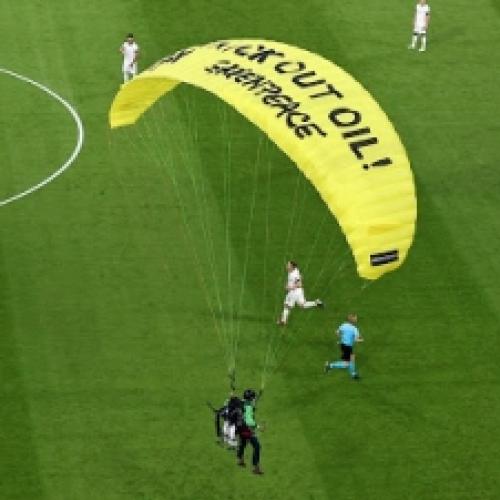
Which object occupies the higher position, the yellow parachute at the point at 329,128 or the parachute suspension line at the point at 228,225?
the yellow parachute at the point at 329,128

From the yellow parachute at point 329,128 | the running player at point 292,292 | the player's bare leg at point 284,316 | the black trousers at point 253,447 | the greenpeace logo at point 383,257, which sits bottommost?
the black trousers at point 253,447

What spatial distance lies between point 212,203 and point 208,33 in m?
10.3

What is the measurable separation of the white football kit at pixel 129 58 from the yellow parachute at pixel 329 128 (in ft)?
43.1

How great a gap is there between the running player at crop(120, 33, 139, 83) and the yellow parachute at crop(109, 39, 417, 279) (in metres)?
13.1

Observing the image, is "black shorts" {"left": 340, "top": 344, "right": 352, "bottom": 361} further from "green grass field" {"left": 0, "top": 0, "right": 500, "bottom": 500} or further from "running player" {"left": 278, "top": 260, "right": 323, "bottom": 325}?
"running player" {"left": 278, "top": 260, "right": 323, "bottom": 325}

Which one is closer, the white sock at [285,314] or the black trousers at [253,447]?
the black trousers at [253,447]

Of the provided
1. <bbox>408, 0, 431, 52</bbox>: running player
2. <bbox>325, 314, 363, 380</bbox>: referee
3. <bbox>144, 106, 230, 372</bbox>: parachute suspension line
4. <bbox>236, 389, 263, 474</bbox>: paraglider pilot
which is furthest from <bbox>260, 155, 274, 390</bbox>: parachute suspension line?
<bbox>408, 0, 431, 52</bbox>: running player

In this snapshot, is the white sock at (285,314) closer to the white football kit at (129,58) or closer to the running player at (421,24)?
the white football kit at (129,58)

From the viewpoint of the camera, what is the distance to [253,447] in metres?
35.0

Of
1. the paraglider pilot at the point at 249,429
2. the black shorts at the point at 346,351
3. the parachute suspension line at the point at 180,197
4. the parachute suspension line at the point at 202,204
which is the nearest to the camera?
the paraglider pilot at the point at 249,429

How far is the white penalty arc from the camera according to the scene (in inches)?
1757

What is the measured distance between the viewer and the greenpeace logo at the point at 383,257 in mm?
31359

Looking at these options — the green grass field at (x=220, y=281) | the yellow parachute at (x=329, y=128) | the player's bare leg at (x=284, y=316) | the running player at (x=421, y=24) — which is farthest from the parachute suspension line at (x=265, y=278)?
the running player at (x=421, y=24)

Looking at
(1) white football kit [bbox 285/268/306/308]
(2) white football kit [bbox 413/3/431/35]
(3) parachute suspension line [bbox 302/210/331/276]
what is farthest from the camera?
(2) white football kit [bbox 413/3/431/35]
